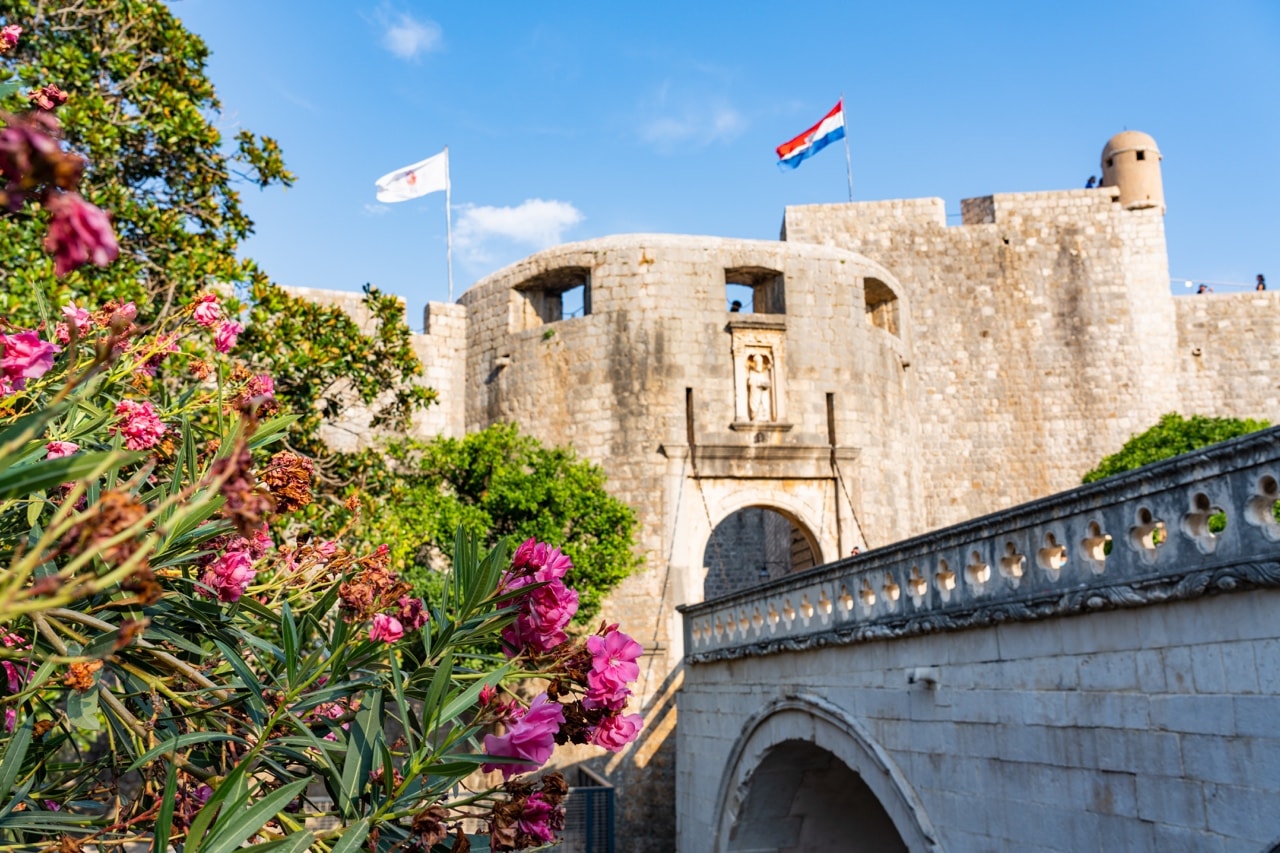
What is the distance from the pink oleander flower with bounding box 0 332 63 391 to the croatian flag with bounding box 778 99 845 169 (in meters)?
19.0

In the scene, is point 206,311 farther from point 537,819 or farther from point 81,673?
point 537,819

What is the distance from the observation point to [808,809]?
37.3ft

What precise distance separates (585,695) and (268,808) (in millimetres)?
805

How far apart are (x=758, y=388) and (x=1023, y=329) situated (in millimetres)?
7847

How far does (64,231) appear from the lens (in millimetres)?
1312

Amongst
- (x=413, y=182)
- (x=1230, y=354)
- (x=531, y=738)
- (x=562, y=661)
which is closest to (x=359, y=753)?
(x=531, y=738)


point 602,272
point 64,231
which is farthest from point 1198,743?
point 602,272

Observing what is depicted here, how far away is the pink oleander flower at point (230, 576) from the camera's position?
2.59 m

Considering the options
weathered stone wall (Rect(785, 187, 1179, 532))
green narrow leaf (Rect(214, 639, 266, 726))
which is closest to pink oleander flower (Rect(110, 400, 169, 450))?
green narrow leaf (Rect(214, 639, 266, 726))

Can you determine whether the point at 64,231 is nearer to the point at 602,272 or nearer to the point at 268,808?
the point at 268,808

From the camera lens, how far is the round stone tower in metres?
22.2

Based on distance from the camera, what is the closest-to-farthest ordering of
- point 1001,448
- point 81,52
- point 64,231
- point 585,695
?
point 64,231 < point 585,695 < point 81,52 < point 1001,448

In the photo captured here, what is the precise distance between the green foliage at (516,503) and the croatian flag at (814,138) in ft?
25.9

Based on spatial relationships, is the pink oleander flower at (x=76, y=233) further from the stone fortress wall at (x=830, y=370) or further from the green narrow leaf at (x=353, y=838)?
the stone fortress wall at (x=830, y=370)
